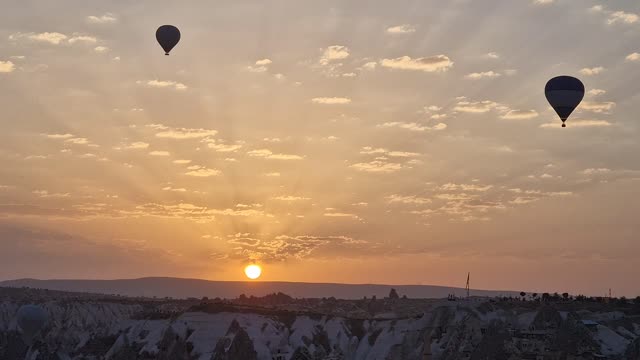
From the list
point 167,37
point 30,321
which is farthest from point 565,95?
point 30,321

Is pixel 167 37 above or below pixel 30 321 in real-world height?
above

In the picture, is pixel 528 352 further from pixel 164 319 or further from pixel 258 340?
pixel 164 319

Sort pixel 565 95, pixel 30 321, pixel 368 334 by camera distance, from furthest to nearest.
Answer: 1. pixel 30 321
2. pixel 368 334
3. pixel 565 95

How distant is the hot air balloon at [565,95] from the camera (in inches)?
4156

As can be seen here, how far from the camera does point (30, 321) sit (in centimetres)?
13962

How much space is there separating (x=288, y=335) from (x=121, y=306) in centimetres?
6407

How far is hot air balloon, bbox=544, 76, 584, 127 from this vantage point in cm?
10556

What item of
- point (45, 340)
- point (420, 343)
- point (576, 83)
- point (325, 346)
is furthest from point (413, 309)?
point (576, 83)

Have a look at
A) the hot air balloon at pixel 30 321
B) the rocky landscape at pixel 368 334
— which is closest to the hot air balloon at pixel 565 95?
the rocky landscape at pixel 368 334

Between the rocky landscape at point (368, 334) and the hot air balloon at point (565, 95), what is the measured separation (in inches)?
906

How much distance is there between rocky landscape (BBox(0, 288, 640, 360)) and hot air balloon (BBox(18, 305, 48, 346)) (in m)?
7.56

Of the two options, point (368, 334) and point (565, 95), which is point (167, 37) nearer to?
point (565, 95)

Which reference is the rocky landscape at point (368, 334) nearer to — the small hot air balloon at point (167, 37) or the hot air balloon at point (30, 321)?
the hot air balloon at point (30, 321)

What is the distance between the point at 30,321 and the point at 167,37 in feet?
167
